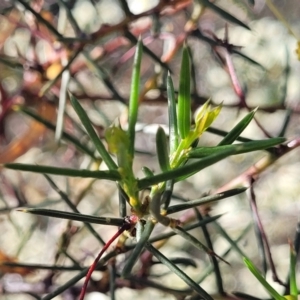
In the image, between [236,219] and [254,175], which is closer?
[254,175]

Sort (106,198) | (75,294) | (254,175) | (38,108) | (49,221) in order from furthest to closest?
(49,221) < (106,198) < (38,108) < (75,294) < (254,175)

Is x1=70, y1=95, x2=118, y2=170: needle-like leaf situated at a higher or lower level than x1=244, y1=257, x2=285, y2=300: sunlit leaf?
higher

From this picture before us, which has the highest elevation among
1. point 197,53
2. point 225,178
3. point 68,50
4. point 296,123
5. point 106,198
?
point 197,53

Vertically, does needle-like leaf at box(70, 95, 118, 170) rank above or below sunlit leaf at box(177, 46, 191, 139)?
below

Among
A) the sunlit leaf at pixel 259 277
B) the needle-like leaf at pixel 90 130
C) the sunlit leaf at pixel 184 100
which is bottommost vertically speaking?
the sunlit leaf at pixel 259 277

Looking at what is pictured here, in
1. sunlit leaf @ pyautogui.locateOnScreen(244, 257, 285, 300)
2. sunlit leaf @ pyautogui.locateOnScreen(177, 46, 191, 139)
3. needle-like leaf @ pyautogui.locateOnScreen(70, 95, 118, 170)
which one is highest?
sunlit leaf @ pyautogui.locateOnScreen(177, 46, 191, 139)

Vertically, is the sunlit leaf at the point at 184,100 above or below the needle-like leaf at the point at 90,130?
above

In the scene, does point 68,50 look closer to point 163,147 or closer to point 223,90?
point 163,147

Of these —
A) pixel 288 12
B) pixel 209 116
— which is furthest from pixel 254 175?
pixel 288 12

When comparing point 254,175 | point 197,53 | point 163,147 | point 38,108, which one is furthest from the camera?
point 197,53

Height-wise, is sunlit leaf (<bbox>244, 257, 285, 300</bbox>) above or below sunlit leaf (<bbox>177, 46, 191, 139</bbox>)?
below

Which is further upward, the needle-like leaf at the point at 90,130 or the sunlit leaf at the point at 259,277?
the needle-like leaf at the point at 90,130
